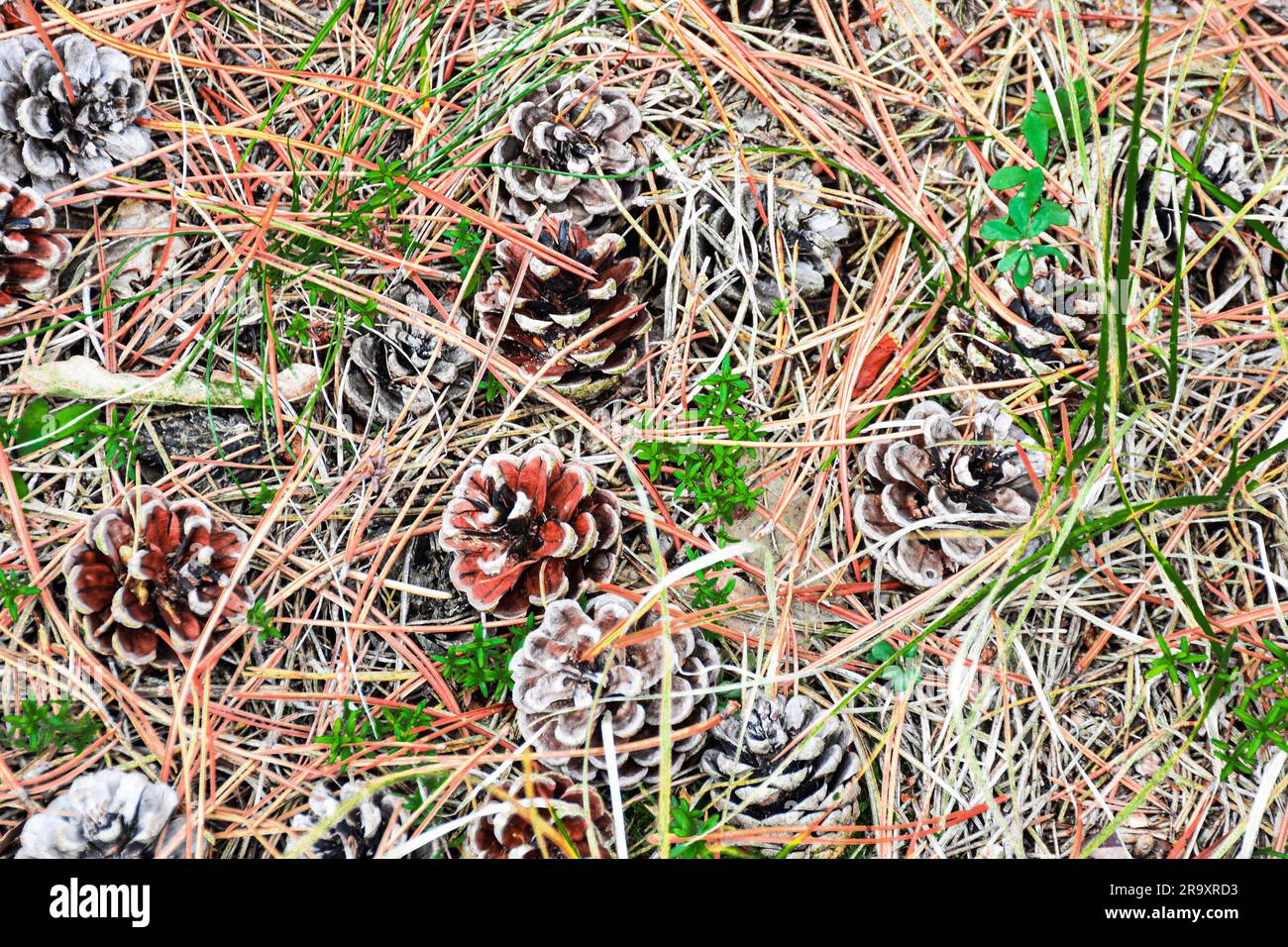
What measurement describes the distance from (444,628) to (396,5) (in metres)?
1.54

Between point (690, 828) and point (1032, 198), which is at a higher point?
point (1032, 198)

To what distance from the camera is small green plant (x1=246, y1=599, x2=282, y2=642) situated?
5.80 feet

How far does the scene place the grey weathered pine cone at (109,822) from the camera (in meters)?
1.63

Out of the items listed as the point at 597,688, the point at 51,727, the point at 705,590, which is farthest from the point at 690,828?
the point at 51,727

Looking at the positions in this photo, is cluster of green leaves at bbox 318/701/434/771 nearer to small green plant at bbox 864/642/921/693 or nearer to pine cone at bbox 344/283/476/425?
pine cone at bbox 344/283/476/425

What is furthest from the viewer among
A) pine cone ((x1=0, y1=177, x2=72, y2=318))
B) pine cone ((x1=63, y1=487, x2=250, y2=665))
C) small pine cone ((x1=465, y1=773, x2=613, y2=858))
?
pine cone ((x1=0, y1=177, x2=72, y2=318))

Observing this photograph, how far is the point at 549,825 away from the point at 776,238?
1406mm

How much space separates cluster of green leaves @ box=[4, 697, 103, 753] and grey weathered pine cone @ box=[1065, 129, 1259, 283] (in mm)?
2544

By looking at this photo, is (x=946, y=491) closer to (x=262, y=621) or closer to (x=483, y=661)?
(x=483, y=661)

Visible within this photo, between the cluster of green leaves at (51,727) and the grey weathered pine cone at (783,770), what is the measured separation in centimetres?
137

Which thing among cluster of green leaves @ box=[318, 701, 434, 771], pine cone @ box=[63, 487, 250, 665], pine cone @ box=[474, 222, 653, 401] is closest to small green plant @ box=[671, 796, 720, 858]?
cluster of green leaves @ box=[318, 701, 434, 771]

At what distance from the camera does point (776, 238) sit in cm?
189

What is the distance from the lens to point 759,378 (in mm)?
1903

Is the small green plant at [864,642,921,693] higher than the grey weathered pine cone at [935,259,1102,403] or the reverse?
the reverse
